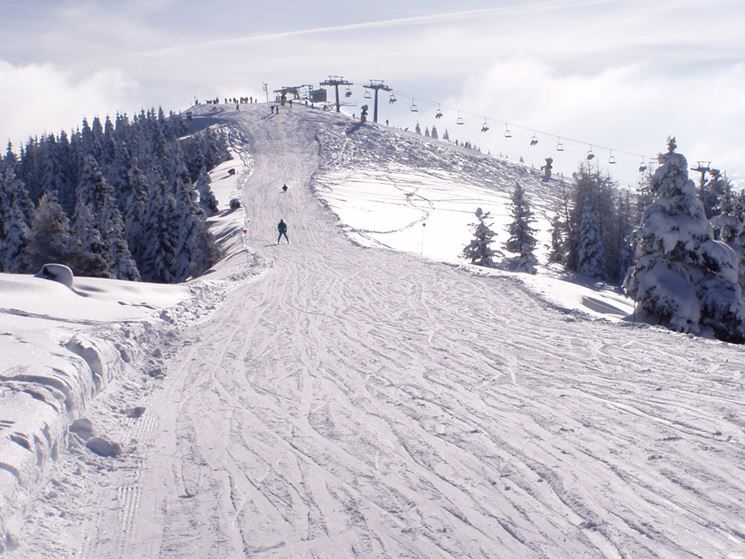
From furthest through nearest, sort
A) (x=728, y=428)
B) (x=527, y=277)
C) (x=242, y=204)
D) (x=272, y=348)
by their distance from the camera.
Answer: (x=242, y=204) → (x=527, y=277) → (x=272, y=348) → (x=728, y=428)

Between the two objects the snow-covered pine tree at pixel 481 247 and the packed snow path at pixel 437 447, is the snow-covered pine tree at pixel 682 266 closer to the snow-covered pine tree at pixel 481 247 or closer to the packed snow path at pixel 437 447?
the packed snow path at pixel 437 447

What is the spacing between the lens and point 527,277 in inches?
768

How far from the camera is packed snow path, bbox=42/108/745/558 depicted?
16.3 feet

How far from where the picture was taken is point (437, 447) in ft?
22.0

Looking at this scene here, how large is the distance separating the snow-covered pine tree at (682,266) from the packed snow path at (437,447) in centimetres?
751

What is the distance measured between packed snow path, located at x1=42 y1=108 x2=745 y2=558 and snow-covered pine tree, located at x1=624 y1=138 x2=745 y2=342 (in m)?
7.51

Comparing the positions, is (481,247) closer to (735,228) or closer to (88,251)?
(735,228)

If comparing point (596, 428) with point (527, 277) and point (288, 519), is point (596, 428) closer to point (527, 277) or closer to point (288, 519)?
point (288, 519)

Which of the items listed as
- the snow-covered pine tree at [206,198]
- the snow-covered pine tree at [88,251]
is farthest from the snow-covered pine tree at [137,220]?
the snow-covered pine tree at [88,251]

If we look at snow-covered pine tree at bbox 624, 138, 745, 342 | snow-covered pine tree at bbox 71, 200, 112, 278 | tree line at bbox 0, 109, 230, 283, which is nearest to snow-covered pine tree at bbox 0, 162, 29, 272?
tree line at bbox 0, 109, 230, 283

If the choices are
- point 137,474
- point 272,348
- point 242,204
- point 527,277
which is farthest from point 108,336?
point 242,204

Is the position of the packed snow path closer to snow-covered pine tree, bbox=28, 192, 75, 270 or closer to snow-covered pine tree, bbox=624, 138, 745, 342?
snow-covered pine tree, bbox=624, 138, 745, 342

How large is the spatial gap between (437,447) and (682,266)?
54.5 feet

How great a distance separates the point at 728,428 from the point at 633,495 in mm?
2014
